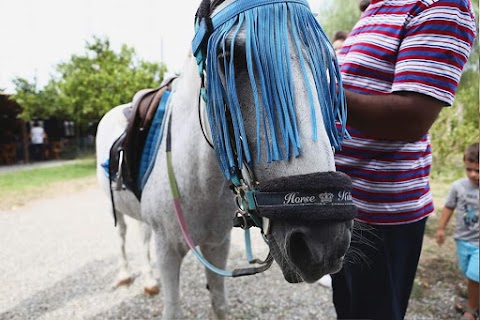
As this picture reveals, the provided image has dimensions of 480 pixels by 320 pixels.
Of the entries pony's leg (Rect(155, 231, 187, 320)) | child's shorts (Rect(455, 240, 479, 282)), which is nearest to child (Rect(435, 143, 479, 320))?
child's shorts (Rect(455, 240, 479, 282))

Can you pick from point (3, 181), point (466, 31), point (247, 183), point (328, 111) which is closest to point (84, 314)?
point (3, 181)

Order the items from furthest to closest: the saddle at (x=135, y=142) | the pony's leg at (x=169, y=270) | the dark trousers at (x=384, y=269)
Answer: the saddle at (x=135, y=142) → the pony's leg at (x=169, y=270) → the dark trousers at (x=384, y=269)

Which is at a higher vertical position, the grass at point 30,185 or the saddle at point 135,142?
the saddle at point 135,142

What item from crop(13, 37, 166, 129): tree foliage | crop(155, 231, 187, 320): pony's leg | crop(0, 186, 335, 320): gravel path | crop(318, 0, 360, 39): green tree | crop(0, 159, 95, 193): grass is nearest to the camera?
crop(155, 231, 187, 320): pony's leg

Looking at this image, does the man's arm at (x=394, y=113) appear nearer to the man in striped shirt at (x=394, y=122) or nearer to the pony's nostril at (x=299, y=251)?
the man in striped shirt at (x=394, y=122)

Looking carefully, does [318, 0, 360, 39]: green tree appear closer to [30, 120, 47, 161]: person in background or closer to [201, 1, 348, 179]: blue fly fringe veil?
[201, 1, 348, 179]: blue fly fringe veil

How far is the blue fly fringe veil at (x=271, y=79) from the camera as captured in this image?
0.82 m

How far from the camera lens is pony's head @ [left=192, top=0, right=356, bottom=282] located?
0.78 meters

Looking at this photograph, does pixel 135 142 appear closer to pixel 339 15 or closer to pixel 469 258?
pixel 469 258

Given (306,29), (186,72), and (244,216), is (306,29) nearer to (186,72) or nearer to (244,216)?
(244,216)

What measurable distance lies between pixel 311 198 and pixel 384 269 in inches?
28.8

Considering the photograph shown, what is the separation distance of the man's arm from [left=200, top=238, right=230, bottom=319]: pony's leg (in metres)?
1.13

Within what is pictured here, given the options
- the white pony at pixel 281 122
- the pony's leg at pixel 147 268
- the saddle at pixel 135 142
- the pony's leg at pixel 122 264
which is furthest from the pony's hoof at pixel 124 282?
the white pony at pixel 281 122

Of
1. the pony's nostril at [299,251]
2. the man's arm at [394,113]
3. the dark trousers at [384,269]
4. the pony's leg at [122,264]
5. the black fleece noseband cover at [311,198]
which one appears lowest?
the pony's leg at [122,264]
